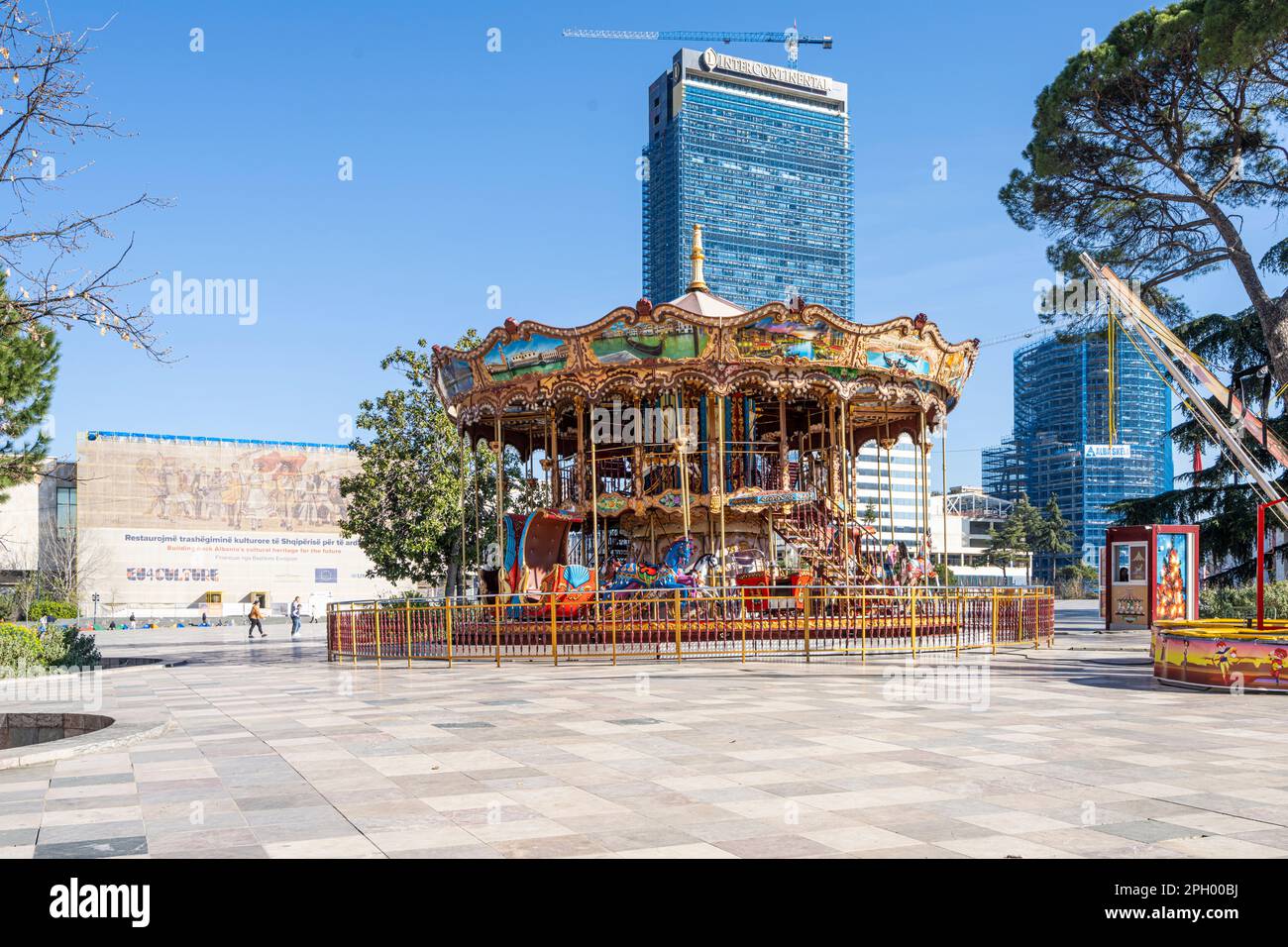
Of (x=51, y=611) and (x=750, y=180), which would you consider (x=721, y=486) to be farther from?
(x=750, y=180)

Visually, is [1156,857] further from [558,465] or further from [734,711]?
[558,465]

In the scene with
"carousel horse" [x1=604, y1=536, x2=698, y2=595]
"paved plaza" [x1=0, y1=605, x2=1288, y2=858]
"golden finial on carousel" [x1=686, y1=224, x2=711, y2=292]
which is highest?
"golden finial on carousel" [x1=686, y1=224, x2=711, y2=292]

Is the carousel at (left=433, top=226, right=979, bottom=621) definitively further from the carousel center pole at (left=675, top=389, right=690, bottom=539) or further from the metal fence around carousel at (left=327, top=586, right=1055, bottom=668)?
the metal fence around carousel at (left=327, top=586, right=1055, bottom=668)

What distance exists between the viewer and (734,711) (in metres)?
11.2

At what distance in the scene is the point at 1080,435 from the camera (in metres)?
152

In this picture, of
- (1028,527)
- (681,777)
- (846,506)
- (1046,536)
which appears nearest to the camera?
(681,777)

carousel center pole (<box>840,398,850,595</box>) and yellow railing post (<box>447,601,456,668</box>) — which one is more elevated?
carousel center pole (<box>840,398,850,595</box>)

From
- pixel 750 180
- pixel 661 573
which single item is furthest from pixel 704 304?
pixel 750 180

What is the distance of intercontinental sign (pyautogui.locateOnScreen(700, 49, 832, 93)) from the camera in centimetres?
17488

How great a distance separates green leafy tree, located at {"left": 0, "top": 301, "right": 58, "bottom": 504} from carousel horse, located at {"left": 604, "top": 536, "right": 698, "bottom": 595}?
12118mm

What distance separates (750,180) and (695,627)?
170 m

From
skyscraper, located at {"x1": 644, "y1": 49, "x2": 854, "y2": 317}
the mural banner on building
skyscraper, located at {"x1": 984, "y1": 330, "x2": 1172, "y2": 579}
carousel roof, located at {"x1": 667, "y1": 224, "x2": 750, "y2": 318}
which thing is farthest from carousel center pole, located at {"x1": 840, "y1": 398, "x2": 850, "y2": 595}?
skyscraper, located at {"x1": 644, "y1": 49, "x2": 854, "y2": 317}

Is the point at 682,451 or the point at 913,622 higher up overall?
the point at 682,451

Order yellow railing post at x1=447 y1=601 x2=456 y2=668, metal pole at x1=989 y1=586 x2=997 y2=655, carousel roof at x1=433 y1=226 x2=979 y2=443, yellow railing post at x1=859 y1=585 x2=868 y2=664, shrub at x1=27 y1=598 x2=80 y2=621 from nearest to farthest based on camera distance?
yellow railing post at x1=859 y1=585 x2=868 y2=664 < yellow railing post at x1=447 y1=601 x2=456 y2=668 < metal pole at x1=989 y1=586 x2=997 y2=655 < carousel roof at x1=433 y1=226 x2=979 y2=443 < shrub at x1=27 y1=598 x2=80 y2=621
